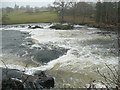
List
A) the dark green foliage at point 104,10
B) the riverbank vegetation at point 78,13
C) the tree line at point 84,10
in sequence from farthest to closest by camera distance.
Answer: the riverbank vegetation at point 78,13 < the tree line at point 84,10 < the dark green foliage at point 104,10

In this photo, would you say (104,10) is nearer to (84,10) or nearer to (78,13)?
(84,10)

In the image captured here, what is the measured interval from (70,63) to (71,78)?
307cm

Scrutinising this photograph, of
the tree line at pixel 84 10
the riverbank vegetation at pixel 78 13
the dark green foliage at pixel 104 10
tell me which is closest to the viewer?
the dark green foliage at pixel 104 10

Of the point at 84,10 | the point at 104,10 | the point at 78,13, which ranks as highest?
the point at 104,10

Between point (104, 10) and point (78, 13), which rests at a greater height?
point (104, 10)

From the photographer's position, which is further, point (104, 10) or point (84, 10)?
point (84, 10)

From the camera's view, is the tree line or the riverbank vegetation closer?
the tree line

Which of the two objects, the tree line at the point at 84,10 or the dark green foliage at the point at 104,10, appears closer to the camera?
the dark green foliage at the point at 104,10

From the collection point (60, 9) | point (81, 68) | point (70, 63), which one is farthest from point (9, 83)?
point (60, 9)

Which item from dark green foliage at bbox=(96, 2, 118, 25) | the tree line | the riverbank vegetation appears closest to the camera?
dark green foliage at bbox=(96, 2, 118, 25)

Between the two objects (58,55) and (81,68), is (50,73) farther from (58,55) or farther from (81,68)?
(58,55)

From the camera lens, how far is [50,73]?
13367mm

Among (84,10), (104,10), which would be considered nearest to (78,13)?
(84,10)

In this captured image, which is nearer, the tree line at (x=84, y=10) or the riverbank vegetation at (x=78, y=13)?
the tree line at (x=84, y=10)
